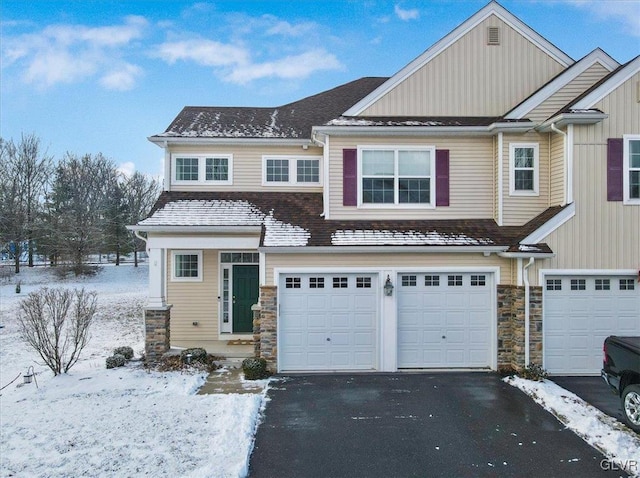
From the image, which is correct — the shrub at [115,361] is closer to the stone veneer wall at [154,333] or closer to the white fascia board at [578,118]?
the stone veneer wall at [154,333]

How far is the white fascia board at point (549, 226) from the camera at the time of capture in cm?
881

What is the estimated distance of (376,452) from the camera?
5676mm

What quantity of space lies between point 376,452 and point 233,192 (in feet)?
27.4

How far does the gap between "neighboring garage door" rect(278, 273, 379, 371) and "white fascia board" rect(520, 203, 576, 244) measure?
3.45m

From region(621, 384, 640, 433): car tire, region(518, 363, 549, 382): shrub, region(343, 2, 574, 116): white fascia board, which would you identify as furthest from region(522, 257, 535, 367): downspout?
region(343, 2, 574, 116): white fascia board

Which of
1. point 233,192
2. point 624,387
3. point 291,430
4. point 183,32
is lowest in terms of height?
point 291,430

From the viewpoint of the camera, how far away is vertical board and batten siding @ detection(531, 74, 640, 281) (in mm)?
8875

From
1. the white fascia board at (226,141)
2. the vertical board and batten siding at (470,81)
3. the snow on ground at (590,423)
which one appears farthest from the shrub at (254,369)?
the vertical board and batten siding at (470,81)

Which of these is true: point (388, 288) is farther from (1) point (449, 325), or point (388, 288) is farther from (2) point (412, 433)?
(2) point (412, 433)

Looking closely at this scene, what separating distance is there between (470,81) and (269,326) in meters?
8.09

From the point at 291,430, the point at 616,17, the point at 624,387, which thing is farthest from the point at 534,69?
the point at 291,430

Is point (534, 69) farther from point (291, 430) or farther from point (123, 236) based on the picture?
point (123, 236)

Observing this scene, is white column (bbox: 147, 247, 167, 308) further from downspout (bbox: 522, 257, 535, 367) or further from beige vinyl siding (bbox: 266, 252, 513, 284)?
downspout (bbox: 522, 257, 535, 367)

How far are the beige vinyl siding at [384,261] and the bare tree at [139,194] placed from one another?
33435 millimetres
